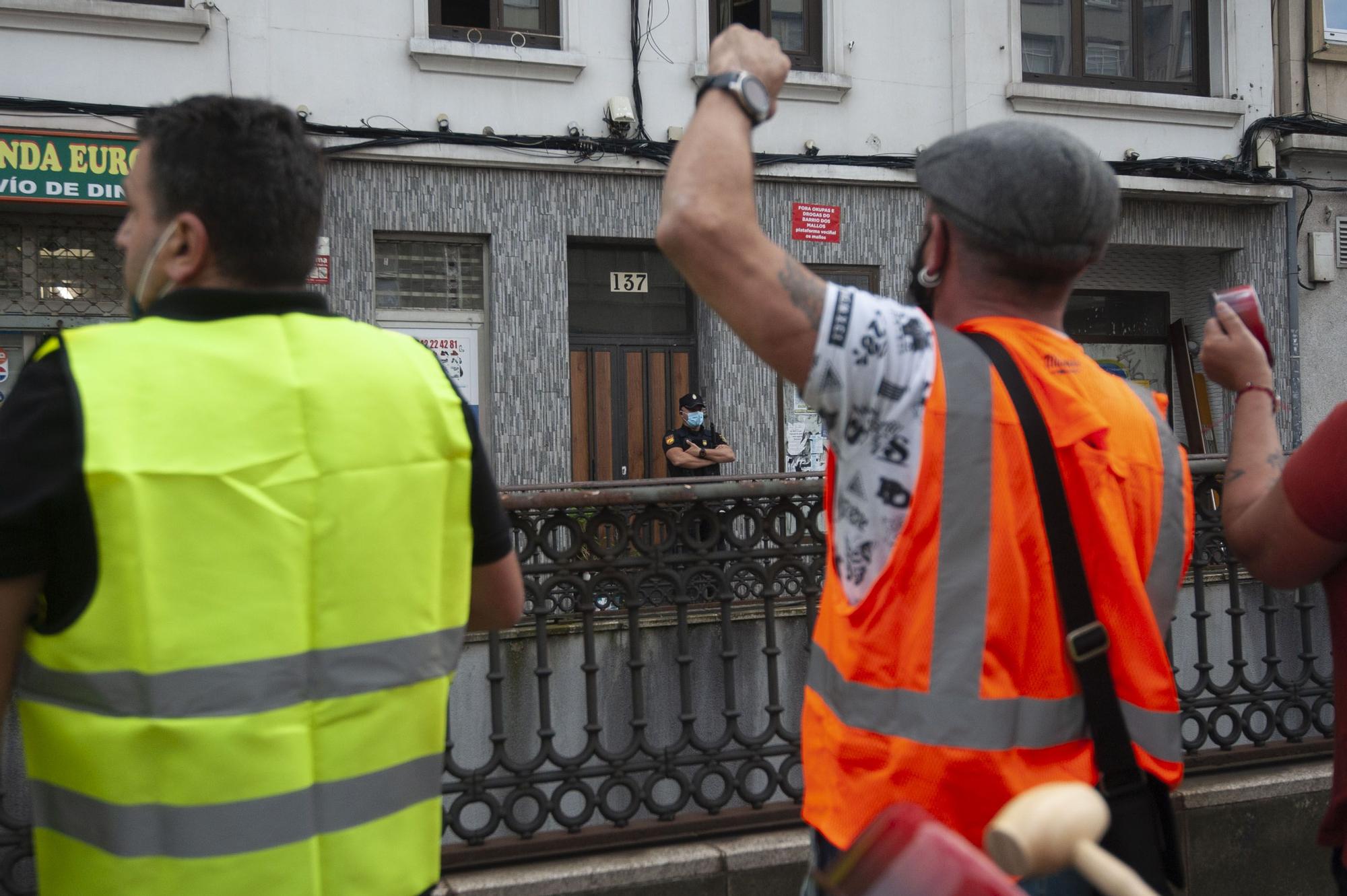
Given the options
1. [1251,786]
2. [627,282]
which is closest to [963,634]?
[1251,786]

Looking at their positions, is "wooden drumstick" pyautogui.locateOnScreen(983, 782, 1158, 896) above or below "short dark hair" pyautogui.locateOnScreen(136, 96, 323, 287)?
below

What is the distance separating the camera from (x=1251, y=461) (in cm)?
214

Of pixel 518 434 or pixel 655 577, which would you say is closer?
pixel 655 577

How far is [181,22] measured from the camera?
9.44 m

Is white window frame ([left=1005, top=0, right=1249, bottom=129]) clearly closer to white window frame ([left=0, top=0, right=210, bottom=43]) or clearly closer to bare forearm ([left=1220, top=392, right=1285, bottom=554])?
white window frame ([left=0, top=0, right=210, bottom=43])

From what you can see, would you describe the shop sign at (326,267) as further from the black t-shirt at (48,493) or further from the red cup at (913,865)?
the red cup at (913,865)

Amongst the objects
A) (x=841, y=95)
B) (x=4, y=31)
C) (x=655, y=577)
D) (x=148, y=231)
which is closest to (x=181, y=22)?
(x=4, y=31)

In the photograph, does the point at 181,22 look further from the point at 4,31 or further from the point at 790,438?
the point at 790,438

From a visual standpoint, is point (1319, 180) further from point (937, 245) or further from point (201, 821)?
point (201, 821)

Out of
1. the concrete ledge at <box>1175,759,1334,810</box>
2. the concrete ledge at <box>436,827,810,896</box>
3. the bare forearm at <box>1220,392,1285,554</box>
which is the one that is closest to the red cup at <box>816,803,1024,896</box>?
the bare forearm at <box>1220,392,1285,554</box>

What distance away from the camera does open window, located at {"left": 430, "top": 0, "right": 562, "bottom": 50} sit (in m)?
10.5

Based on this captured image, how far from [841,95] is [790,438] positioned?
3239 millimetres

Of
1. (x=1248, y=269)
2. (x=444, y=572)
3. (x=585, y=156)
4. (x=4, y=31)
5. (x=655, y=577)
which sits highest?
(x=4, y=31)

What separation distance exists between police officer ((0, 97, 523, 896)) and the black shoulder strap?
78cm
